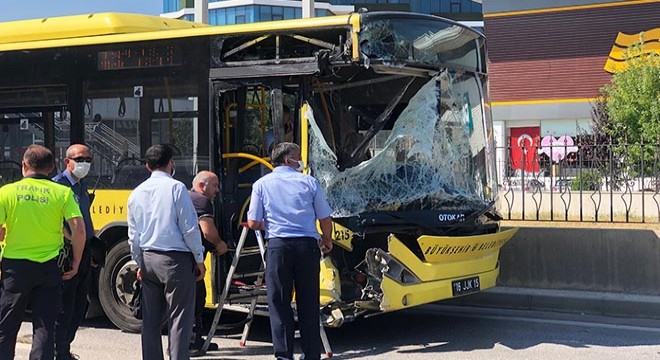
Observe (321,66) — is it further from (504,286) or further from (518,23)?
(518,23)

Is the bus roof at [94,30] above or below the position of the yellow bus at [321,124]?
above

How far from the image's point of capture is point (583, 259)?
31.7 ft

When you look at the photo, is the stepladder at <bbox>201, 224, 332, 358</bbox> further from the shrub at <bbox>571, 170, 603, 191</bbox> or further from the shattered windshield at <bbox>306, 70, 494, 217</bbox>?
the shrub at <bbox>571, 170, 603, 191</bbox>

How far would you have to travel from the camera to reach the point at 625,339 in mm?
7777

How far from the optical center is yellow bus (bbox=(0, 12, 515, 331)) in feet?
24.1

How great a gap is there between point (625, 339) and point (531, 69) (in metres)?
32.1

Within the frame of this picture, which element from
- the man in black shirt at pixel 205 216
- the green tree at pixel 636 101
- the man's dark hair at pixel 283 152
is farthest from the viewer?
the green tree at pixel 636 101

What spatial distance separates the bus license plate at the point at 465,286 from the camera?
A: 778 centimetres

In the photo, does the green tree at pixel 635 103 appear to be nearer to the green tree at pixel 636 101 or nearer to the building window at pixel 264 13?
the green tree at pixel 636 101

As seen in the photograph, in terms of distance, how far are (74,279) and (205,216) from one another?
1288mm

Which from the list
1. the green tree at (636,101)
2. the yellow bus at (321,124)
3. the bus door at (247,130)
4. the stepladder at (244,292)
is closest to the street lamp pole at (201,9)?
the yellow bus at (321,124)

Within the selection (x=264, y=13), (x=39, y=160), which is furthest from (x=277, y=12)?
(x=39, y=160)

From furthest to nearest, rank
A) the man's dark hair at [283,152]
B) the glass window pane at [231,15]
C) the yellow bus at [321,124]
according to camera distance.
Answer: the glass window pane at [231,15] → the yellow bus at [321,124] → the man's dark hair at [283,152]

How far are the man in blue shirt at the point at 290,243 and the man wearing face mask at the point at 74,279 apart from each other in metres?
1.41
